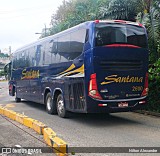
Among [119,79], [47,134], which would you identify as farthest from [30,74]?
[47,134]

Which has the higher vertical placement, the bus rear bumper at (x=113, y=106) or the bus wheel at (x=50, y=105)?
the bus rear bumper at (x=113, y=106)

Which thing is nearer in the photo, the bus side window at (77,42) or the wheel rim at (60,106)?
the bus side window at (77,42)

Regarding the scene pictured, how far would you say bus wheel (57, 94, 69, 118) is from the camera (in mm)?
11242

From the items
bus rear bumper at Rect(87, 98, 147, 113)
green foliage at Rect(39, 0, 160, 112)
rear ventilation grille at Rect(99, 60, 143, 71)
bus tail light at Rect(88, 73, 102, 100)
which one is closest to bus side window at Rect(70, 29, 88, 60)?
rear ventilation grille at Rect(99, 60, 143, 71)

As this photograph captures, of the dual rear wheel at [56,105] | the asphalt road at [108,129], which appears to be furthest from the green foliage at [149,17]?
the dual rear wheel at [56,105]

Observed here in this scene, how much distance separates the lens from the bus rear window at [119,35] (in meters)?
9.48

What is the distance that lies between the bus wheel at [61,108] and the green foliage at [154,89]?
138 inches

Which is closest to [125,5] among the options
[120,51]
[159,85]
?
[159,85]

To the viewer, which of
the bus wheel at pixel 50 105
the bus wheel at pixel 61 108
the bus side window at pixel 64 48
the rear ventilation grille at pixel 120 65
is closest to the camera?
the rear ventilation grille at pixel 120 65

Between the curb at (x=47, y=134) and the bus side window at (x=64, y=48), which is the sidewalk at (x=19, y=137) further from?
the bus side window at (x=64, y=48)

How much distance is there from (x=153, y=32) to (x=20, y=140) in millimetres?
7565

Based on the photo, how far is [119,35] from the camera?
9734 mm

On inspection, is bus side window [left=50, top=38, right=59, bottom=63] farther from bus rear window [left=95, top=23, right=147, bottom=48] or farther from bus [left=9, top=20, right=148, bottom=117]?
bus rear window [left=95, top=23, right=147, bottom=48]

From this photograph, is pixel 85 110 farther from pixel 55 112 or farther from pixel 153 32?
pixel 153 32
